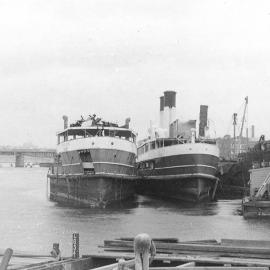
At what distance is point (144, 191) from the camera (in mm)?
55094

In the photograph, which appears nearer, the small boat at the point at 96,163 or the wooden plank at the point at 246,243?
the wooden plank at the point at 246,243

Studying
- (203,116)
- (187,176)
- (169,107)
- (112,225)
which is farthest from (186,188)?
(203,116)

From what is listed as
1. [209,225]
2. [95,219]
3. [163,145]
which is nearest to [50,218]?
[95,219]

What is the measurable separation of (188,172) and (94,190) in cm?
987

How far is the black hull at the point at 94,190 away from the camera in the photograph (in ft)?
120

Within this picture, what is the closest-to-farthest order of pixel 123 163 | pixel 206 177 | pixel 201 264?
pixel 201 264 → pixel 123 163 → pixel 206 177

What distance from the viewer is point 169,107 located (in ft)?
184

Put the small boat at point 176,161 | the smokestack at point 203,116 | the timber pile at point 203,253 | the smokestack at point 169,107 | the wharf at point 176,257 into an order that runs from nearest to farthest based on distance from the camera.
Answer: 1. the wharf at point 176,257
2. the timber pile at point 203,253
3. the small boat at point 176,161
4. the smokestack at point 169,107
5. the smokestack at point 203,116

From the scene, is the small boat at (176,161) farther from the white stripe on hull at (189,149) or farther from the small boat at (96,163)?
the small boat at (96,163)

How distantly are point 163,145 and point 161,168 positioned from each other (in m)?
2.16

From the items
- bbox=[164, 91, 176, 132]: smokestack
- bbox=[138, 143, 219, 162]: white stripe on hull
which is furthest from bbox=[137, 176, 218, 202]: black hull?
bbox=[164, 91, 176, 132]: smokestack

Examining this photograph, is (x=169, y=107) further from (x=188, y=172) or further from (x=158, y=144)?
(x=188, y=172)

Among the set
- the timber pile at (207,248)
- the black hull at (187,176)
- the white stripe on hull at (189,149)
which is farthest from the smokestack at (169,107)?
the timber pile at (207,248)

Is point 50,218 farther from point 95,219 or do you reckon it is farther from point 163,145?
point 163,145
